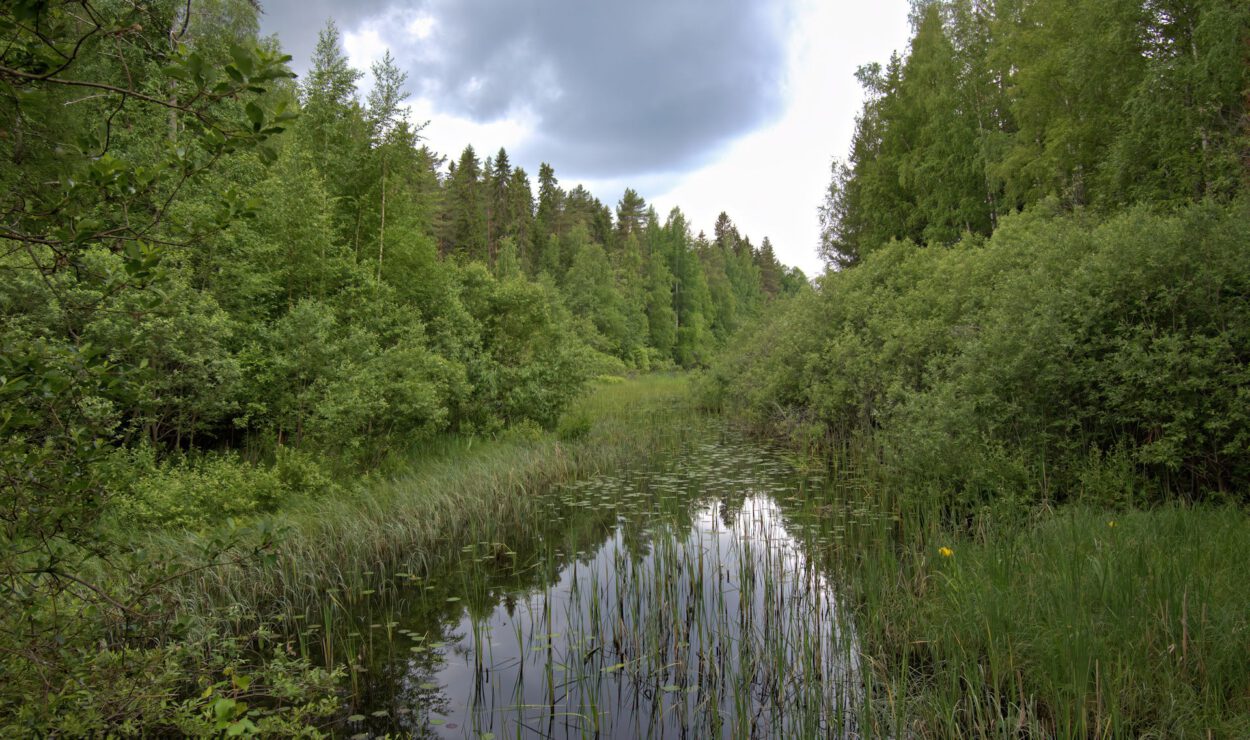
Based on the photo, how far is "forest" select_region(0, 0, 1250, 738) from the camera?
1922 millimetres

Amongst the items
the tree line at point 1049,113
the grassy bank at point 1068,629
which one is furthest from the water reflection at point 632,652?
the tree line at point 1049,113

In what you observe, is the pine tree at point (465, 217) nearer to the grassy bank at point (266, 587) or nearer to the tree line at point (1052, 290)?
the tree line at point (1052, 290)

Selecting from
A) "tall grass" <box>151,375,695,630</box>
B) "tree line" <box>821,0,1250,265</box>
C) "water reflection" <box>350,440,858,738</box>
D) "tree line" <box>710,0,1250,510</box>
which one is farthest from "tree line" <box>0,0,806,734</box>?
"tree line" <box>821,0,1250,265</box>

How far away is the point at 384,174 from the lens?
13156 mm

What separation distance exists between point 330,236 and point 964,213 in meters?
21.3

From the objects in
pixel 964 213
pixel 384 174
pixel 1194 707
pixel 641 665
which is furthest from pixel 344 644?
pixel 964 213

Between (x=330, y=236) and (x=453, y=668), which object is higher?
(x=330, y=236)

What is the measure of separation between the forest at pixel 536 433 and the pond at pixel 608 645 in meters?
0.05

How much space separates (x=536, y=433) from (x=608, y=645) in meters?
8.46

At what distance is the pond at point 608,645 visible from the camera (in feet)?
13.2

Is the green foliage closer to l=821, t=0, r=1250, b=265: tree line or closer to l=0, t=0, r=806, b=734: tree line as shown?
l=0, t=0, r=806, b=734: tree line

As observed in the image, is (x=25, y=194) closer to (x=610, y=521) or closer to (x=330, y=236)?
(x=610, y=521)

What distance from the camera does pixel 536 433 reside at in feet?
43.1

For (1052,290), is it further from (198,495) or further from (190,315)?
(190,315)
